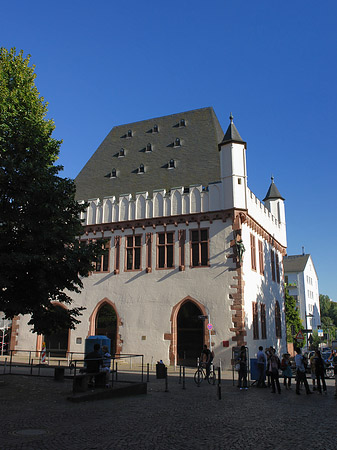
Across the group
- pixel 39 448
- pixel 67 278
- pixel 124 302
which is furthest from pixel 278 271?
pixel 39 448

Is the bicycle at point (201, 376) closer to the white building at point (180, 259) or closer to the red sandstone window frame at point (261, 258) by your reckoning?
the white building at point (180, 259)

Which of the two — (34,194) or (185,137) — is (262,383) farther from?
(185,137)

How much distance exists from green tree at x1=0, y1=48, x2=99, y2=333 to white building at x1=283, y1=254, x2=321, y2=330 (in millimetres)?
74585

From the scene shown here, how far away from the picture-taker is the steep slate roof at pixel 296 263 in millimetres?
90438

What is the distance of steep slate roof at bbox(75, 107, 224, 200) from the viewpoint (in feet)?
104

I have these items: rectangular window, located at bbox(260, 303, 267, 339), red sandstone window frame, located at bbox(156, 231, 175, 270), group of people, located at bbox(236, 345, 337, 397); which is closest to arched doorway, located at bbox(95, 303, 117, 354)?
red sandstone window frame, located at bbox(156, 231, 175, 270)

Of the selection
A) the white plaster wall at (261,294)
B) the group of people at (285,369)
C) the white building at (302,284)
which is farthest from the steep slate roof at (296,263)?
the group of people at (285,369)

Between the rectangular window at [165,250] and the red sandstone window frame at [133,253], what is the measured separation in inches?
55.5

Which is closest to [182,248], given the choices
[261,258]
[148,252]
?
[148,252]

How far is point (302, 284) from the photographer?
89.6 m

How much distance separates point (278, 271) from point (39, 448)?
32993mm

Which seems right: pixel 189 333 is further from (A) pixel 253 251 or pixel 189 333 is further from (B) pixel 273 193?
(B) pixel 273 193

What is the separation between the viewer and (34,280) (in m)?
15.2

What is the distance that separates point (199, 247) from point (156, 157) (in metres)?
9.66
